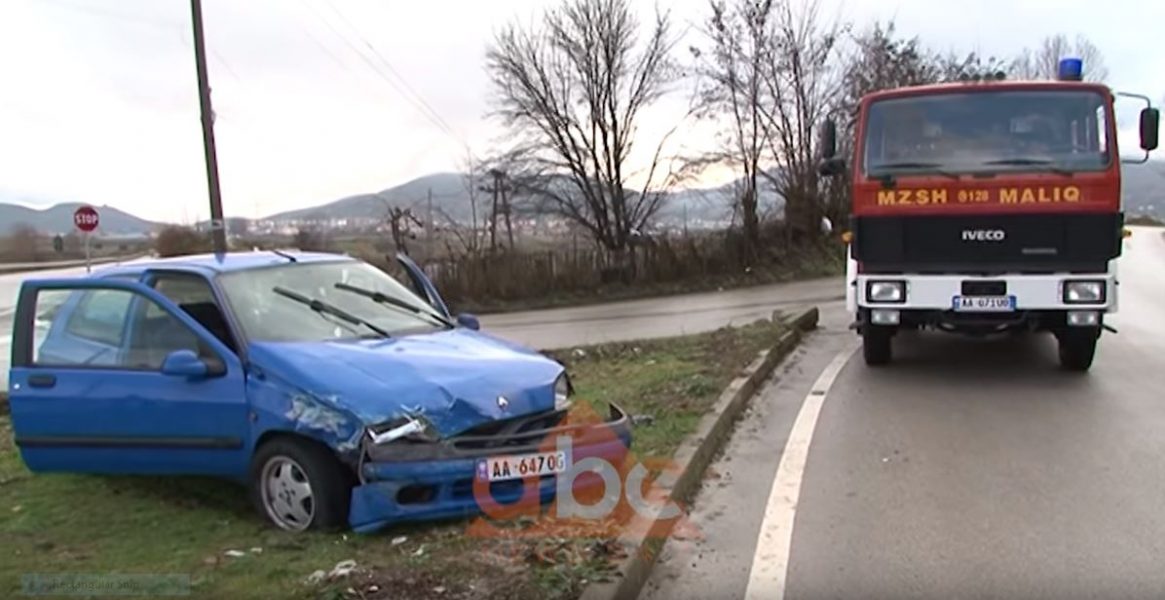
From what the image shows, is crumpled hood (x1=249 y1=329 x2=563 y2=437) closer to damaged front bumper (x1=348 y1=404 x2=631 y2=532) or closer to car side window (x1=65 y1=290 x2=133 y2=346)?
damaged front bumper (x1=348 y1=404 x2=631 y2=532)

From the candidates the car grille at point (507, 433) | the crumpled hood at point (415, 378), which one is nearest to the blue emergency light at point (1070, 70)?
the crumpled hood at point (415, 378)

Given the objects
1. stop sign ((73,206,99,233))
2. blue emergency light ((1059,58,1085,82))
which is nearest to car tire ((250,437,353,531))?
blue emergency light ((1059,58,1085,82))

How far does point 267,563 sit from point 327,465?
643 mm

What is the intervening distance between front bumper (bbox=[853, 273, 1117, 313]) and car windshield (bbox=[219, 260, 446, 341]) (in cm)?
442

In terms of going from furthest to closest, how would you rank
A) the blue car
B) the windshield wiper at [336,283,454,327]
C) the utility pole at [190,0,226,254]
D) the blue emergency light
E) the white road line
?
the utility pole at [190,0,226,254] < the blue emergency light < the windshield wiper at [336,283,454,327] < the blue car < the white road line

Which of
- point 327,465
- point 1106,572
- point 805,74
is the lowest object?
point 1106,572

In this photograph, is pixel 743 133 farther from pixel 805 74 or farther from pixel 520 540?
pixel 520 540

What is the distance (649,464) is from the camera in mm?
5664

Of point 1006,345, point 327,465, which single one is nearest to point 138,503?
point 327,465

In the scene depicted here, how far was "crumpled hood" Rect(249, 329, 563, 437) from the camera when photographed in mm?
4816

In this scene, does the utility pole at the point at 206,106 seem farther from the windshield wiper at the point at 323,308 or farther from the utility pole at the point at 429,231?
the windshield wiper at the point at 323,308

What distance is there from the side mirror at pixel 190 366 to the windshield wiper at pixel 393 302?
117 cm

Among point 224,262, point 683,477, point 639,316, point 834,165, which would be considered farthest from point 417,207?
point 683,477

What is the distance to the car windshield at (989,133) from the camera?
27.8 ft
